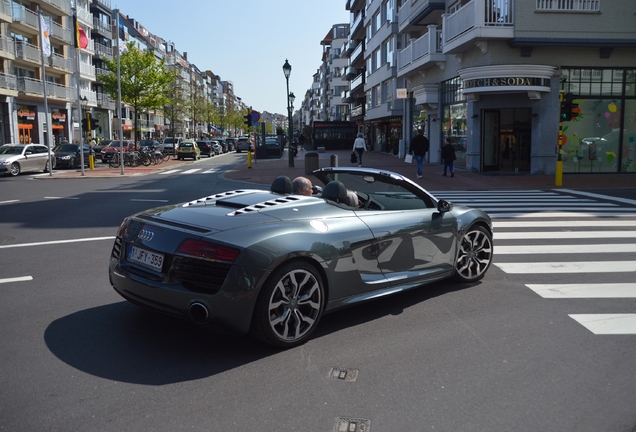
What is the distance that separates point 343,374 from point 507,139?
2215 centimetres

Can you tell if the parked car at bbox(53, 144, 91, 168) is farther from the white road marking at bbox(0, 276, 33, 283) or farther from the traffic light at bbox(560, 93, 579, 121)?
the white road marking at bbox(0, 276, 33, 283)

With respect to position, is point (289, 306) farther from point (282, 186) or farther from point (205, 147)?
point (205, 147)

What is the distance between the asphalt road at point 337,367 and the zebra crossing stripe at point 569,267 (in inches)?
18.9

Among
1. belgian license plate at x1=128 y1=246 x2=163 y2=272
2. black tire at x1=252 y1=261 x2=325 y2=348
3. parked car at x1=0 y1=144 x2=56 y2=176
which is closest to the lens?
black tire at x1=252 y1=261 x2=325 y2=348

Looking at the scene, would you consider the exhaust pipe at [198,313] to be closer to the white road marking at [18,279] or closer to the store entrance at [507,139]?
the white road marking at [18,279]

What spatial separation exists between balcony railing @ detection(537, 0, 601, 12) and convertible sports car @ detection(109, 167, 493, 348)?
19.8 m

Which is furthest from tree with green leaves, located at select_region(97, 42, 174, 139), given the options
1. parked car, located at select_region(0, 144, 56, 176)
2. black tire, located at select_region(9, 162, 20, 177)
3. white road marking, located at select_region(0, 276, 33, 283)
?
white road marking, located at select_region(0, 276, 33, 283)

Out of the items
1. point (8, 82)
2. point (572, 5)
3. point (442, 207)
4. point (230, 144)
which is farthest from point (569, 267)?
point (230, 144)

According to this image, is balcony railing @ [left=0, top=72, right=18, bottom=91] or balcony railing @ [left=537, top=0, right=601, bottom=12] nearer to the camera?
balcony railing @ [left=537, top=0, right=601, bottom=12]

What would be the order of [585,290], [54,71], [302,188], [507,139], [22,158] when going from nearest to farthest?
[302,188]
[585,290]
[507,139]
[22,158]
[54,71]

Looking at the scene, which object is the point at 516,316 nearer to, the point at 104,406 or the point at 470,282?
the point at 470,282

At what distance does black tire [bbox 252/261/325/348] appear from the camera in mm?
4422

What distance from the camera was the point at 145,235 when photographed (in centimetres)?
476

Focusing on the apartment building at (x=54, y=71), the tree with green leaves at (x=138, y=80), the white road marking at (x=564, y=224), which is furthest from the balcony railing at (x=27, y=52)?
the white road marking at (x=564, y=224)
